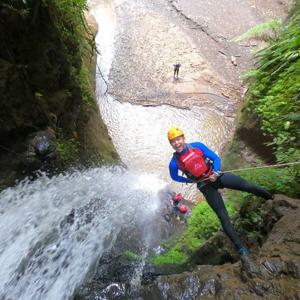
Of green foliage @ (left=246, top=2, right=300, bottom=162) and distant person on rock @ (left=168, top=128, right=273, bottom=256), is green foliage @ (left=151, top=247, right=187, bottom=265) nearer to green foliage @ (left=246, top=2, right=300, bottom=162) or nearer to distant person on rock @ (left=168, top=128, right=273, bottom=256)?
distant person on rock @ (left=168, top=128, right=273, bottom=256)

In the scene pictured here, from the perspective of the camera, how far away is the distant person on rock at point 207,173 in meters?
4.89

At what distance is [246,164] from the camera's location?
311 inches

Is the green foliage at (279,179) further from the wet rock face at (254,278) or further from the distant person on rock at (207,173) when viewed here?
the wet rock face at (254,278)

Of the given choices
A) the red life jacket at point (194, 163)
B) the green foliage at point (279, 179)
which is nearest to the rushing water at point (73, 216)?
the red life jacket at point (194, 163)

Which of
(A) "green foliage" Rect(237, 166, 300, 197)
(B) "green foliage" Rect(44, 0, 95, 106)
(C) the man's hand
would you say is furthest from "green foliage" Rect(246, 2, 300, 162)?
(B) "green foliage" Rect(44, 0, 95, 106)

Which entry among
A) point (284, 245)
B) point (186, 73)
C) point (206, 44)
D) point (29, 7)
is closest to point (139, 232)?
point (284, 245)

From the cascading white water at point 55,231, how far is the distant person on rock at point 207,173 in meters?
2.14

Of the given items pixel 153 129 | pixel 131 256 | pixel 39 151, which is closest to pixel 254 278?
pixel 131 256

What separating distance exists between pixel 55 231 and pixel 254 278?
345cm

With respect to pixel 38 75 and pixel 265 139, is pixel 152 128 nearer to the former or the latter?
pixel 265 139

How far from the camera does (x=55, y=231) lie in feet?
19.0

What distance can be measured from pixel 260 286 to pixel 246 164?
481 cm

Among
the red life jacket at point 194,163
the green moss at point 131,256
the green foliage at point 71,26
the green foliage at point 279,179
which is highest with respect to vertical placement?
the green foliage at point 71,26

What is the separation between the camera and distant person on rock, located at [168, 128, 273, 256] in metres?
4.89
